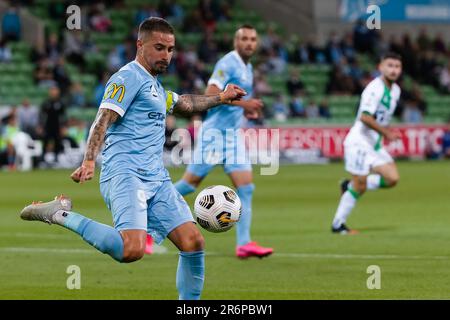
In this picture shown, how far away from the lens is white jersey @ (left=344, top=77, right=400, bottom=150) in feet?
47.5

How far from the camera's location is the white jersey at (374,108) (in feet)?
47.5

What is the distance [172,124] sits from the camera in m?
29.1

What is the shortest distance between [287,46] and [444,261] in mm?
25629

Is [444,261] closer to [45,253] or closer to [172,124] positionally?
[45,253]

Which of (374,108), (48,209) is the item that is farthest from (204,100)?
(374,108)

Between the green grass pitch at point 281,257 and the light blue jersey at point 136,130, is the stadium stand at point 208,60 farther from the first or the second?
the light blue jersey at point 136,130

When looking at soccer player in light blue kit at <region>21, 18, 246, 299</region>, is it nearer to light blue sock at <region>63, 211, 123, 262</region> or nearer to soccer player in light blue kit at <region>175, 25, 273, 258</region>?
light blue sock at <region>63, 211, 123, 262</region>

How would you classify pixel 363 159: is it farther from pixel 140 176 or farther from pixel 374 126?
pixel 140 176

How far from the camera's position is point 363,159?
1477 cm

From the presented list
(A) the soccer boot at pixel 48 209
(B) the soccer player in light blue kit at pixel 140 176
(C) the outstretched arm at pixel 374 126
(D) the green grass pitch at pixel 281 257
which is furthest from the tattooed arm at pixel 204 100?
(C) the outstretched arm at pixel 374 126

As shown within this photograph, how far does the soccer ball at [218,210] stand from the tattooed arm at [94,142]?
1198mm

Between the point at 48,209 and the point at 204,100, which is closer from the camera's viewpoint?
the point at 48,209

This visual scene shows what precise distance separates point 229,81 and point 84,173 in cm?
506

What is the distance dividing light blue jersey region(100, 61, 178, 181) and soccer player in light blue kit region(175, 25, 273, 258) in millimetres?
3818
